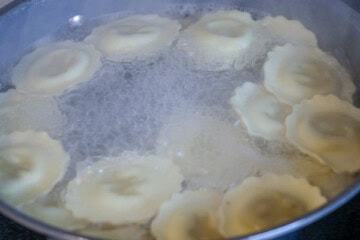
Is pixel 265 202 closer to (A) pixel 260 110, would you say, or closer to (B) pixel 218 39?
(A) pixel 260 110

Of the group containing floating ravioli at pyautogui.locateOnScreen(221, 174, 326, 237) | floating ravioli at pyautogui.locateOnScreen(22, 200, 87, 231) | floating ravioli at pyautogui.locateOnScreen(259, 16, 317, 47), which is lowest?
floating ravioli at pyautogui.locateOnScreen(22, 200, 87, 231)

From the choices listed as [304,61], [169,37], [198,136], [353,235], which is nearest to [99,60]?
[169,37]

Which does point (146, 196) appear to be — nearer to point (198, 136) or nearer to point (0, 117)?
point (198, 136)

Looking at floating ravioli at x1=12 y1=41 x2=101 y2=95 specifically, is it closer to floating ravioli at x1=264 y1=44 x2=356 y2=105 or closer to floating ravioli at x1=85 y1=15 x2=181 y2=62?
floating ravioli at x1=85 y1=15 x2=181 y2=62

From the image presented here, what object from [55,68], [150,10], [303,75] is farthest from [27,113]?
[303,75]

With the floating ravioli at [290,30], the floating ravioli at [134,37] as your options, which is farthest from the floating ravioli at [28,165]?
the floating ravioli at [290,30]

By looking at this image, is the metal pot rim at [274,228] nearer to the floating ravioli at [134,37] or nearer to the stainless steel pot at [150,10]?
the stainless steel pot at [150,10]

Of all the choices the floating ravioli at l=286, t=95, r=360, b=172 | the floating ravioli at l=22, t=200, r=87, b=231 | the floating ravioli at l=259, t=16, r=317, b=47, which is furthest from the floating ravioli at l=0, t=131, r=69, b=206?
the floating ravioli at l=259, t=16, r=317, b=47
